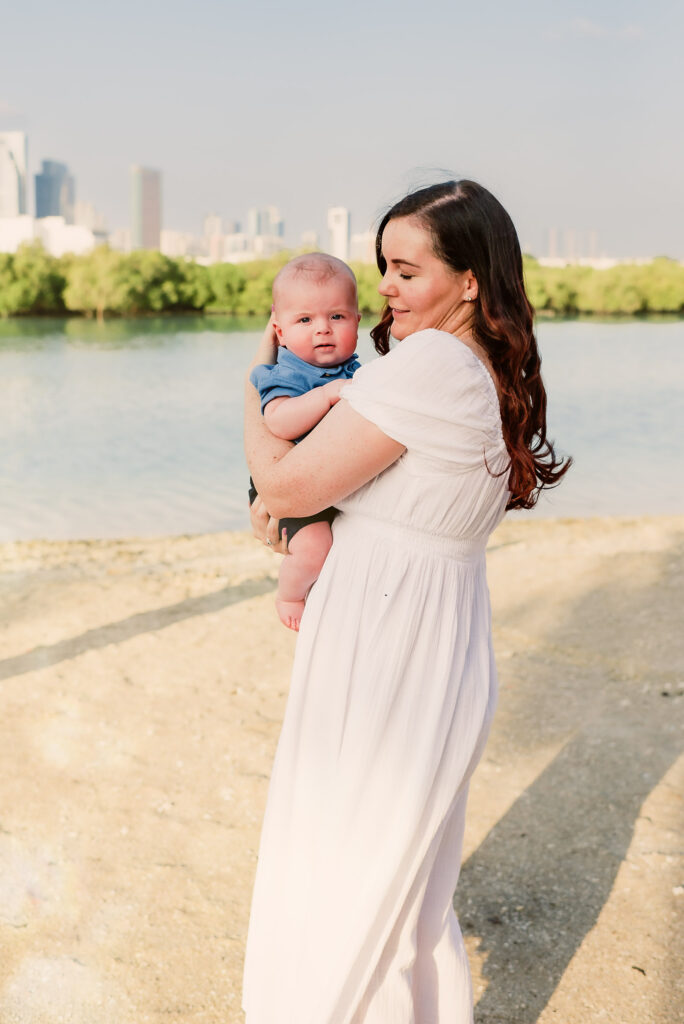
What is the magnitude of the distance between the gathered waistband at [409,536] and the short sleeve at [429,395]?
0.53 ft

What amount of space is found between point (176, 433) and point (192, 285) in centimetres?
3429

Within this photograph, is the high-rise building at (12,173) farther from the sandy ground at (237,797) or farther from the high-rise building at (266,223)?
the sandy ground at (237,797)

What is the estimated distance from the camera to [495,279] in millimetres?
1584

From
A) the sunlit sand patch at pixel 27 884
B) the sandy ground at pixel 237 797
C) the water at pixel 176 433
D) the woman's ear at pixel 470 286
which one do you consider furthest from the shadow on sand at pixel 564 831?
the woman's ear at pixel 470 286

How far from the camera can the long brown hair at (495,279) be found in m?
1.58

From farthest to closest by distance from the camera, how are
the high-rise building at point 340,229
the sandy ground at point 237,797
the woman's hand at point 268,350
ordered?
the high-rise building at point 340,229, the sandy ground at point 237,797, the woman's hand at point 268,350

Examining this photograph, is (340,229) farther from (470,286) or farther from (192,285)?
(470,286)

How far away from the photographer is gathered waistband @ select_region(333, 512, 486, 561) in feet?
5.51

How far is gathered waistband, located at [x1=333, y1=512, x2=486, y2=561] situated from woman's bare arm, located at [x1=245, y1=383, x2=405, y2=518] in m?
0.09

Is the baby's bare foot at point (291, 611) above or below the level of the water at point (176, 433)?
above

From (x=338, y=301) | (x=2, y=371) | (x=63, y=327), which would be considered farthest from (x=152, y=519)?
(x=63, y=327)

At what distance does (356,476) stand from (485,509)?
25 cm

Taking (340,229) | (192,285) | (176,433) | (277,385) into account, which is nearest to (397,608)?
(277,385)

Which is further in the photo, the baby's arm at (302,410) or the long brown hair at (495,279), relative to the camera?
the baby's arm at (302,410)
